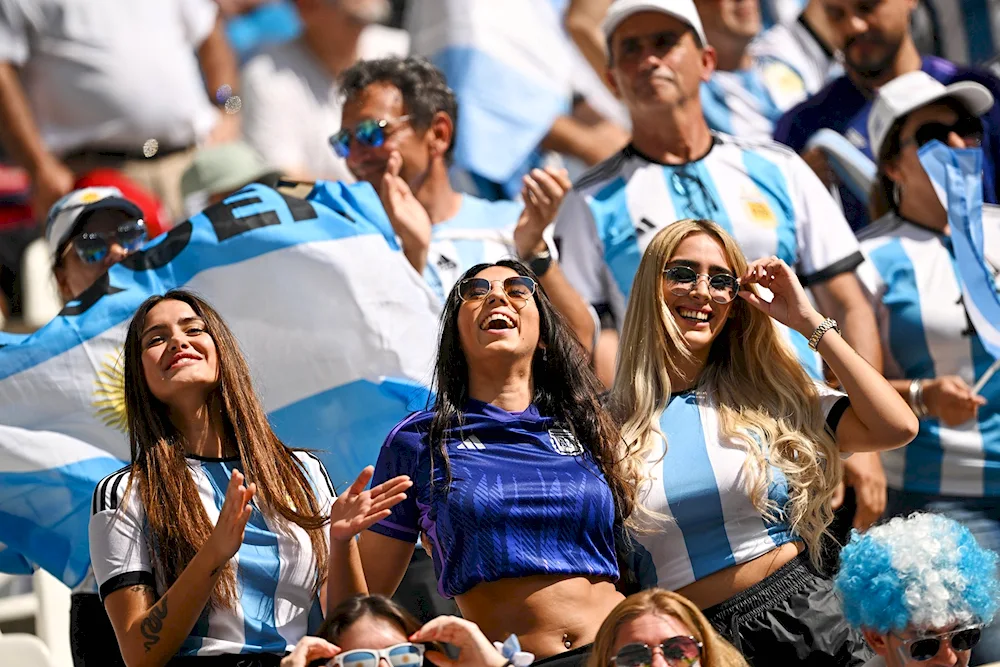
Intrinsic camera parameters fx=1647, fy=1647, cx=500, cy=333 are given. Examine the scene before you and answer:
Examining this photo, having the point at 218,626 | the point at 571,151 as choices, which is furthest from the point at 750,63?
the point at 218,626

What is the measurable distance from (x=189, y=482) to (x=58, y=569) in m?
1.02

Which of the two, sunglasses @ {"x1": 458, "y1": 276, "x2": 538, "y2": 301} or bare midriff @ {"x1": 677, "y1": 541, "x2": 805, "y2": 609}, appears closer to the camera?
bare midriff @ {"x1": 677, "y1": 541, "x2": 805, "y2": 609}

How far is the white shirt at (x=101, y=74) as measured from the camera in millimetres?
7574

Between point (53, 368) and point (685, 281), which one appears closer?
point (685, 281)

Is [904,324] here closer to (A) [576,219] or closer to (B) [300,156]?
(A) [576,219]

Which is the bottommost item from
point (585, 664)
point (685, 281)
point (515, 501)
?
point (585, 664)

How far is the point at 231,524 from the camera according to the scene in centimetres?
385

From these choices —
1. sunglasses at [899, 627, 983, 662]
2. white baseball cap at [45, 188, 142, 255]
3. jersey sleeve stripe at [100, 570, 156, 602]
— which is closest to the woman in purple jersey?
jersey sleeve stripe at [100, 570, 156, 602]

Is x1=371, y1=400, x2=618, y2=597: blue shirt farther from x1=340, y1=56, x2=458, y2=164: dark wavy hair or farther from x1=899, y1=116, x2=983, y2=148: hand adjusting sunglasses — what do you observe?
x1=899, y1=116, x2=983, y2=148: hand adjusting sunglasses

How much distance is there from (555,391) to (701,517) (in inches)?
21.6

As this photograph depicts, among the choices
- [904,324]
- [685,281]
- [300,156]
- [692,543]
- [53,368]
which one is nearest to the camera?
[692,543]

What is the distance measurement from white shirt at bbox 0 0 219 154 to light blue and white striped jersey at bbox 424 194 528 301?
2352 millimetres

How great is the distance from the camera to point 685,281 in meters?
4.68

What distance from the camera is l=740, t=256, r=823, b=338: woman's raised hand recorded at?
4.54m
